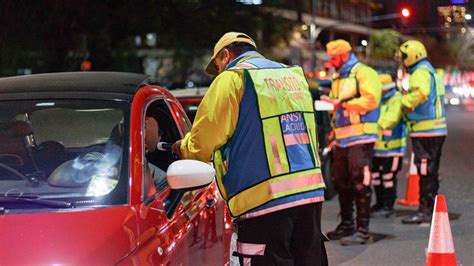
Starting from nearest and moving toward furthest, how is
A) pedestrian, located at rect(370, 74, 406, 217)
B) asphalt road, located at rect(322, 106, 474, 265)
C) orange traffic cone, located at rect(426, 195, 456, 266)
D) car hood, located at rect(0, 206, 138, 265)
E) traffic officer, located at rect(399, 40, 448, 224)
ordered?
1. car hood, located at rect(0, 206, 138, 265)
2. orange traffic cone, located at rect(426, 195, 456, 266)
3. asphalt road, located at rect(322, 106, 474, 265)
4. traffic officer, located at rect(399, 40, 448, 224)
5. pedestrian, located at rect(370, 74, 406, 217)

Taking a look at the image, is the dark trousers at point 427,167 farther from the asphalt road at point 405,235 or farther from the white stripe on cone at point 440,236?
the white stripe on cone at point 440,236

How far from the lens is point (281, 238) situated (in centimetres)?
387

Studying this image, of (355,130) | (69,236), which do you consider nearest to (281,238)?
(69,236)

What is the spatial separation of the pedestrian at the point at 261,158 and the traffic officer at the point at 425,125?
5.28 meters

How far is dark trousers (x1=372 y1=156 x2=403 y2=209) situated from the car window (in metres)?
5.43

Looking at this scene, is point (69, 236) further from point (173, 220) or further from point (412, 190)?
point (412, 190)

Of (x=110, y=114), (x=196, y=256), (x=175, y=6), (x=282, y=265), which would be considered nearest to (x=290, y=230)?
(x=282, y=265)

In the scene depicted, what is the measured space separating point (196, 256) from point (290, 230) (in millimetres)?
505

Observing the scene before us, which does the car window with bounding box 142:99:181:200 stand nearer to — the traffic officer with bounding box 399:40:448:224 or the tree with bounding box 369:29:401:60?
the traffic officer with bounding box 399:40:448:224

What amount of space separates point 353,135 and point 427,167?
54.1 inches

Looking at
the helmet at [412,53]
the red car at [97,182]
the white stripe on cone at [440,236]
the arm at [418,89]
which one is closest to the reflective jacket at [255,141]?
the red car at [97,182]

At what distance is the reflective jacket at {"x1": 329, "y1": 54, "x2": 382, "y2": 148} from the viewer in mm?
8086

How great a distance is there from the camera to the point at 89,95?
4.17 meters

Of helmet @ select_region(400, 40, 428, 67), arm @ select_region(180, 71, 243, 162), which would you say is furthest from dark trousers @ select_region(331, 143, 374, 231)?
arm @ select_region(180, 71, 243, 162)
